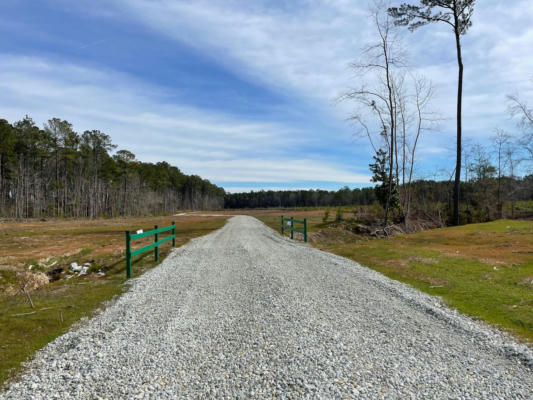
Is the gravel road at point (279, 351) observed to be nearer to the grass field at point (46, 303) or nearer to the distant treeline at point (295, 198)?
the grass field at point (46, 303)

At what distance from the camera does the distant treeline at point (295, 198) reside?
143m

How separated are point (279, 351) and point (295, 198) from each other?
521 ft

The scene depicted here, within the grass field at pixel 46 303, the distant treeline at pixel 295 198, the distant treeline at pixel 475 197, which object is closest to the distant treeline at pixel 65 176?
the grass field at pixel 46 303

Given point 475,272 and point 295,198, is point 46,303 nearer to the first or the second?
point 475,272

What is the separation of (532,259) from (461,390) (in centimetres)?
980

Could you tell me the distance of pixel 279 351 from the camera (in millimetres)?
4070

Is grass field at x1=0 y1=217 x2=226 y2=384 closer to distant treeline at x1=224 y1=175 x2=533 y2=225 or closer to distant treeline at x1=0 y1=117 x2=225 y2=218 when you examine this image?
distant treeline at x1=224 y1=175 x2=533 y2=225

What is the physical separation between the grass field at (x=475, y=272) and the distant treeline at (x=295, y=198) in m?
124

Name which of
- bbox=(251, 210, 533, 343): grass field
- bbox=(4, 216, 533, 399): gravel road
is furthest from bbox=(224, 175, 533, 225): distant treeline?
bbox=(4, 216, 533, 399): gravel road

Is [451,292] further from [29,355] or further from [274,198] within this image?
[274,198]

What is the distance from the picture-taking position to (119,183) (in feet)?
236

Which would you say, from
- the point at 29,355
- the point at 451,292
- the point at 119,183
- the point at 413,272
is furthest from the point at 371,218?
the point at 119,183

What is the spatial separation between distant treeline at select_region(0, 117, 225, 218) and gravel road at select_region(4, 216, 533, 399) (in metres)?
56.0

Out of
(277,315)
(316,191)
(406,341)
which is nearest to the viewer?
Answer: (406,341)
